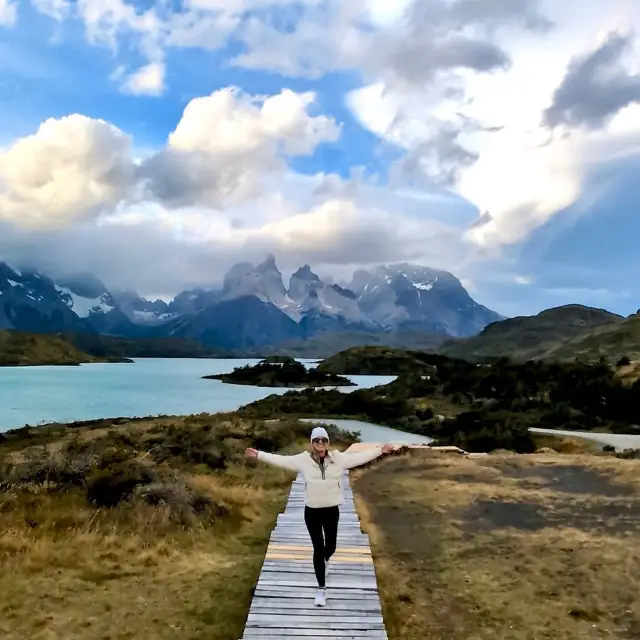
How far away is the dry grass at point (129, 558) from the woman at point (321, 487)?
5.33ft

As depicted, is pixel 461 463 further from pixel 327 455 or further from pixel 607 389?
pixel 607 389

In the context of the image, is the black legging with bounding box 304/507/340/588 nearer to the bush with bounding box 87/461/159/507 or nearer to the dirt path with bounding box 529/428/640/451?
the bush with bounding box 87/461/159/507

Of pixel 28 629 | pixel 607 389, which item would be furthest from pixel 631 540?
pixel 607 389

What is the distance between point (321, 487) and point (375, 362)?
17791cm

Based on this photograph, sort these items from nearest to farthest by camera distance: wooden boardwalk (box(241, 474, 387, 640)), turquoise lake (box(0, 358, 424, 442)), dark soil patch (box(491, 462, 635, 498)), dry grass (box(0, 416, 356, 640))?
wooden boardwalk (box(241, 474, 387, 640))
dry grass (box(0, 416, 356, 640))
dark soil patch (box(491, 462, 635, 498))
turquoise lake (box(0, 358, 424, 442))

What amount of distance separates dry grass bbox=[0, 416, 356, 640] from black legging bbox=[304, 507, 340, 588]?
→ 1.50m

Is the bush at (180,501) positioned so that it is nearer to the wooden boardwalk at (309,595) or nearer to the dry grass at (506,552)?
the wooden boardwalk at (309,595)

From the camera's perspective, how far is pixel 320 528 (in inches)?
324

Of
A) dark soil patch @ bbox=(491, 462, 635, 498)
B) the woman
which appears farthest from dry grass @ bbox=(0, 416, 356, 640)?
dark soil patch @ bbox=(491, 462, 635, 498)

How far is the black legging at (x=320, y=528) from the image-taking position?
821 centimetres

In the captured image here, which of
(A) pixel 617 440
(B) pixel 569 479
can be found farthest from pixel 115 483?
(A) pixel 617 440

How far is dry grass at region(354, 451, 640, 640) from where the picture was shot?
9.30 m

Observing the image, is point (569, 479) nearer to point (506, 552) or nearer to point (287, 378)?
point (506, 552)

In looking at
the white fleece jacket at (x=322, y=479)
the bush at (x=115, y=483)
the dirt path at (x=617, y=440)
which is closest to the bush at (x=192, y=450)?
the bush at (x=115, y=483)
